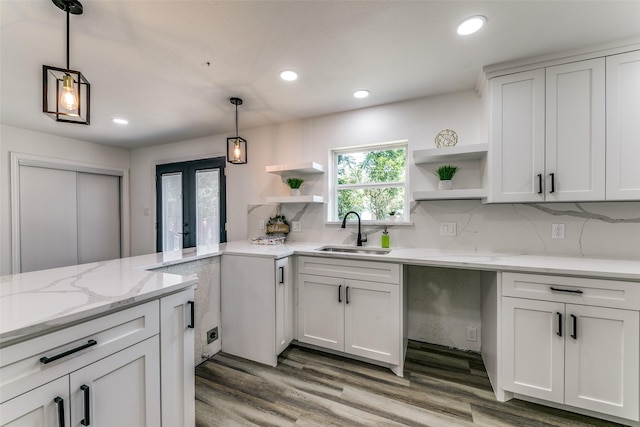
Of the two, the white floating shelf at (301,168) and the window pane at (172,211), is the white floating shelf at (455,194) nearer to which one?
the white floating shelf at (301,168)

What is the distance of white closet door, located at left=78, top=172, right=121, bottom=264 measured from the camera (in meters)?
3.94

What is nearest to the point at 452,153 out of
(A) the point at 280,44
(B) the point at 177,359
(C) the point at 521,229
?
(C) the point at 521,229

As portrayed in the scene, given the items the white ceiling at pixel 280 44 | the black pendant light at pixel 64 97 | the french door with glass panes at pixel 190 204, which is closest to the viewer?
the black pendant light at pixel 64 97

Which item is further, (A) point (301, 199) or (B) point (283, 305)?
(A) point (301, 199)

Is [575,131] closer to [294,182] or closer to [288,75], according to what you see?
[288,75]

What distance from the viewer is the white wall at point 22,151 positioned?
3152 mm

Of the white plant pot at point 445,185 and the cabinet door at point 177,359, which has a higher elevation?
the white plant pot at point 445,185

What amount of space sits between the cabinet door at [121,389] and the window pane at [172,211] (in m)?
3.27

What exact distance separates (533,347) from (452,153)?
1480 mm

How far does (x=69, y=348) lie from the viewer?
895 mm

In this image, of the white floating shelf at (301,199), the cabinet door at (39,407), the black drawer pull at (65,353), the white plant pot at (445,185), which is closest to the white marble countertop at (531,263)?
the white plant pot at (445,185)

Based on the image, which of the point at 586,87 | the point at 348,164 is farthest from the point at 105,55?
the point at 586,87

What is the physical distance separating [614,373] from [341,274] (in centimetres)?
173

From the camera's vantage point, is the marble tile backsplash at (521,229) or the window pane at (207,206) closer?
the marble tile backsplash at (521,229)
